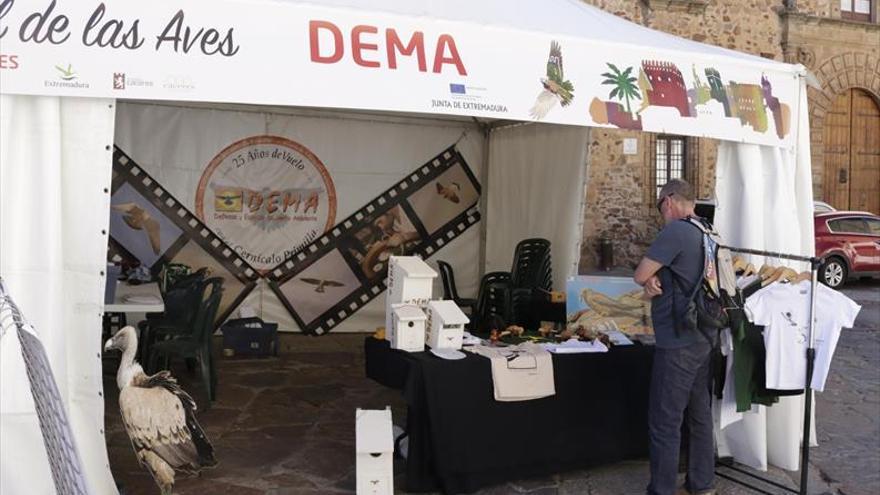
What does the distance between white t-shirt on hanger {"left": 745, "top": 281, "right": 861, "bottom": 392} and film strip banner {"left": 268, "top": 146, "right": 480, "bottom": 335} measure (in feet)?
17.8

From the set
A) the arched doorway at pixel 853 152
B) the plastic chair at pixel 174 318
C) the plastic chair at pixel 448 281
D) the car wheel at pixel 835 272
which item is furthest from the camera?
the arched doorway at pixel 853 152

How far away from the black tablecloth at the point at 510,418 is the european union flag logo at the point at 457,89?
145 cm

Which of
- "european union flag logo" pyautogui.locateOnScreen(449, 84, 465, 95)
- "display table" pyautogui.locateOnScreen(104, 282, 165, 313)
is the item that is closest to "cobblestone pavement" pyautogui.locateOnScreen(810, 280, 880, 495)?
"european union flag logo" pyautogui.locateOnScreen(449, 84, 465, 95)

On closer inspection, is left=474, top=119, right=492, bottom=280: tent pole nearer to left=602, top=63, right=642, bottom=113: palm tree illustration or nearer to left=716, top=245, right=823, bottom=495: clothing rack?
left=602, top=63, right=642, bottom=113: palm tree illustration

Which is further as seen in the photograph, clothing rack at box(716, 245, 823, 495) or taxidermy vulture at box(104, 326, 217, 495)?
clothing rack at box(716, 245, 823, 495)

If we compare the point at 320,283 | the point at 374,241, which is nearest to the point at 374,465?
the point at 320,283

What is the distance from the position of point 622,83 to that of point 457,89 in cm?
109

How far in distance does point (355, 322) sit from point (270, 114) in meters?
2.50

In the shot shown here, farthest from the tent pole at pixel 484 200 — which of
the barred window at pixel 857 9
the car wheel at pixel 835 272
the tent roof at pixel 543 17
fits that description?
the barred window at pixel 857 9

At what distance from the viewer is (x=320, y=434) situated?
552 cm

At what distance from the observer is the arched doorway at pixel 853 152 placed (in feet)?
63.6

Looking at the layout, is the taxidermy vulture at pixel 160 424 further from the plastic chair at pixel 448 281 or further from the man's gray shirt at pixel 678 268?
the plastic chair at pixel 448 281

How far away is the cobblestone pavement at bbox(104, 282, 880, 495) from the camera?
4656 millimetres

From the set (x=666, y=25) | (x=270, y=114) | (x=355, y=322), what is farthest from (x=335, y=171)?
(x=666, y=25)
